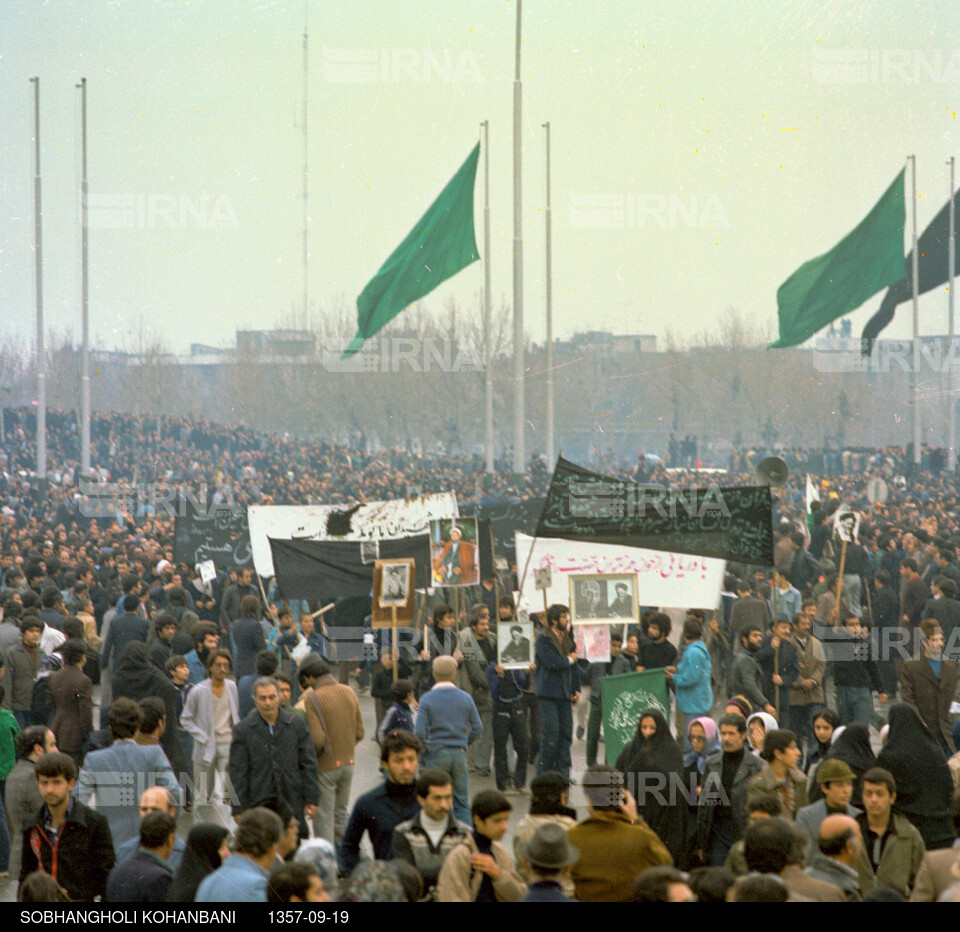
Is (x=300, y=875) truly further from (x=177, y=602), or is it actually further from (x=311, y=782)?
(x=177, y=602)

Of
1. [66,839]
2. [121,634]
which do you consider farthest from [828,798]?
[121,634]

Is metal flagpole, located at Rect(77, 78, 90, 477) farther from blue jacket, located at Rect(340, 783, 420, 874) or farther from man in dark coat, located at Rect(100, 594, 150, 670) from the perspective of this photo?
blue jacket, located at Rect(340, 783, 420, 874)

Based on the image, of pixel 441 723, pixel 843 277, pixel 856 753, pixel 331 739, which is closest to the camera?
pixel 856 753

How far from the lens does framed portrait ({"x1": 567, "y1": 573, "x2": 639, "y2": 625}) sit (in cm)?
1065

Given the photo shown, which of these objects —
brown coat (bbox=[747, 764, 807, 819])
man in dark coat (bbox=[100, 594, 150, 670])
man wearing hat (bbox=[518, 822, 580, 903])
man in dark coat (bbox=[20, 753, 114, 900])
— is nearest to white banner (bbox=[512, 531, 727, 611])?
man in dark coat (bbox=[100, 594, 150, 670])

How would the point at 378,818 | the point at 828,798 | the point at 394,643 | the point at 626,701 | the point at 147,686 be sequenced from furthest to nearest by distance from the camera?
the point at 394,643, the point at 147,686, the point at 626,701, the point at 378,818, the point at 828,798

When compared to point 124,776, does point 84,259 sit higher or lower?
higher

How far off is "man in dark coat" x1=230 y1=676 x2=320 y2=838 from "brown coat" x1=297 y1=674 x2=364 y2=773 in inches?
20.4

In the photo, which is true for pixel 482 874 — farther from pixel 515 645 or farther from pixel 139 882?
pixel 515 645

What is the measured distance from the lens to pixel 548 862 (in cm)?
456

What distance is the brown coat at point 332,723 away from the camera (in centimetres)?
785

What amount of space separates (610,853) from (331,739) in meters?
3.06

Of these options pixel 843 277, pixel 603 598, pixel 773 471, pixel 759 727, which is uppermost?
pixel 843 277
